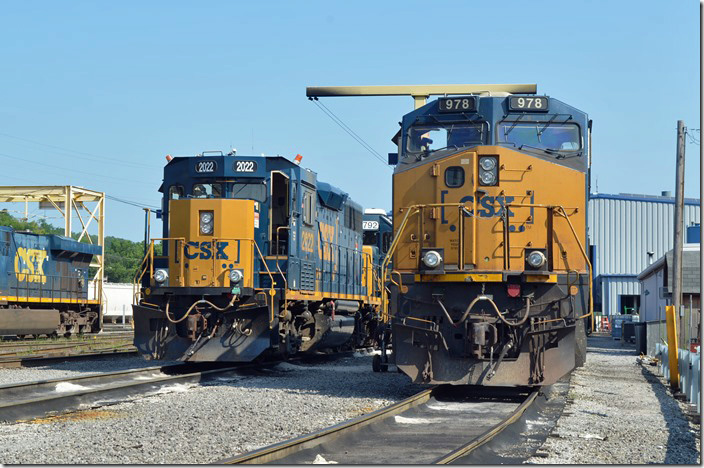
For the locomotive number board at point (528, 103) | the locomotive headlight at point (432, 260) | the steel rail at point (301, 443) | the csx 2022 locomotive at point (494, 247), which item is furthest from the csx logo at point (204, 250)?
the steel rail at point (301, 443)

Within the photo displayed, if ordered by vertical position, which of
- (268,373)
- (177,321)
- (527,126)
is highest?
(527,126)

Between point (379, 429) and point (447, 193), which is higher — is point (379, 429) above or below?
below

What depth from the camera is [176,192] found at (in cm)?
1523

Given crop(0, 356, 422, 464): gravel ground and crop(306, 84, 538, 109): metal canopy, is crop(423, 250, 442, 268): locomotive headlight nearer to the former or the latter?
crop(0, 356, 422, 464): gravel ground

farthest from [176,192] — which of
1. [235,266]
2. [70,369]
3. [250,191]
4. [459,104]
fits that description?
[459,104]

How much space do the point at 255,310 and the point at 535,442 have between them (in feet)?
23.4

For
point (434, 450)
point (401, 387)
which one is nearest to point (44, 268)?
point (401, 387)

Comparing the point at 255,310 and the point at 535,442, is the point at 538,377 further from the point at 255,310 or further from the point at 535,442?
the point at 255,310

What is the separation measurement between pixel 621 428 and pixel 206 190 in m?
8.67

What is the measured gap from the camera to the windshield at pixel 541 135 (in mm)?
11305

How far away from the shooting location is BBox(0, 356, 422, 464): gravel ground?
7.01 metres

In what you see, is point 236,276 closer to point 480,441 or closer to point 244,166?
point 244,166

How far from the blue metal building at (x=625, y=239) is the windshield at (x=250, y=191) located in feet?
123

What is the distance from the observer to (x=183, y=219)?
14.5m
